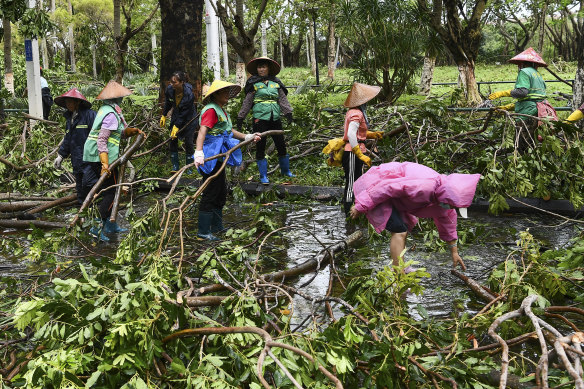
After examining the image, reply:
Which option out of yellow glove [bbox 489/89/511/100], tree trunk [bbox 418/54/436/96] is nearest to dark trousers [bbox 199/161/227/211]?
yellow glove [bbox 489/89/511/100]

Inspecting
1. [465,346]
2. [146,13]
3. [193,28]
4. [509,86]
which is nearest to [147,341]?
[465,346]

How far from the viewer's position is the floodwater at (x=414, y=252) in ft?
17.2

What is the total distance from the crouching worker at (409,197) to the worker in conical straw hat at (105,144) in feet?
10.8

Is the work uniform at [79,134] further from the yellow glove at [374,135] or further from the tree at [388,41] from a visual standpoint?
the tree at [388,41]

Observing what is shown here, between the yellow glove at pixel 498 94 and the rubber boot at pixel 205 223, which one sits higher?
the yellow glove at pixel 498 94

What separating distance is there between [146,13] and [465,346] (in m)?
40.4

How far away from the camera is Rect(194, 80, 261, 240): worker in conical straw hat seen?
6.82 m

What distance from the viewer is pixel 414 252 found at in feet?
21.4

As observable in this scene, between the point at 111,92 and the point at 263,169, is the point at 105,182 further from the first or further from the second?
the point at 263,169

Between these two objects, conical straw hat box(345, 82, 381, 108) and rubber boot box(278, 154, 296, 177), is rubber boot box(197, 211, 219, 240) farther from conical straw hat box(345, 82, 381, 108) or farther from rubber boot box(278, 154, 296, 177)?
rubber boot box(278, 154, 296, 177)

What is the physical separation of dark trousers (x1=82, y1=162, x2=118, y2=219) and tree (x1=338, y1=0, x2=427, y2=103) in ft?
Result: 31.9

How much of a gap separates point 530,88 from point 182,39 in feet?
20.3

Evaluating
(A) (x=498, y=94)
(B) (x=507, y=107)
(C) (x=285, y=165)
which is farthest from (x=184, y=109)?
(B) (x=507, y=107)

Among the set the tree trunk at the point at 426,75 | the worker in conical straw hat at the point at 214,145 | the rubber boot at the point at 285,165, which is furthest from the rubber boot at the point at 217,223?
the tree trunk at the point at 426,75
